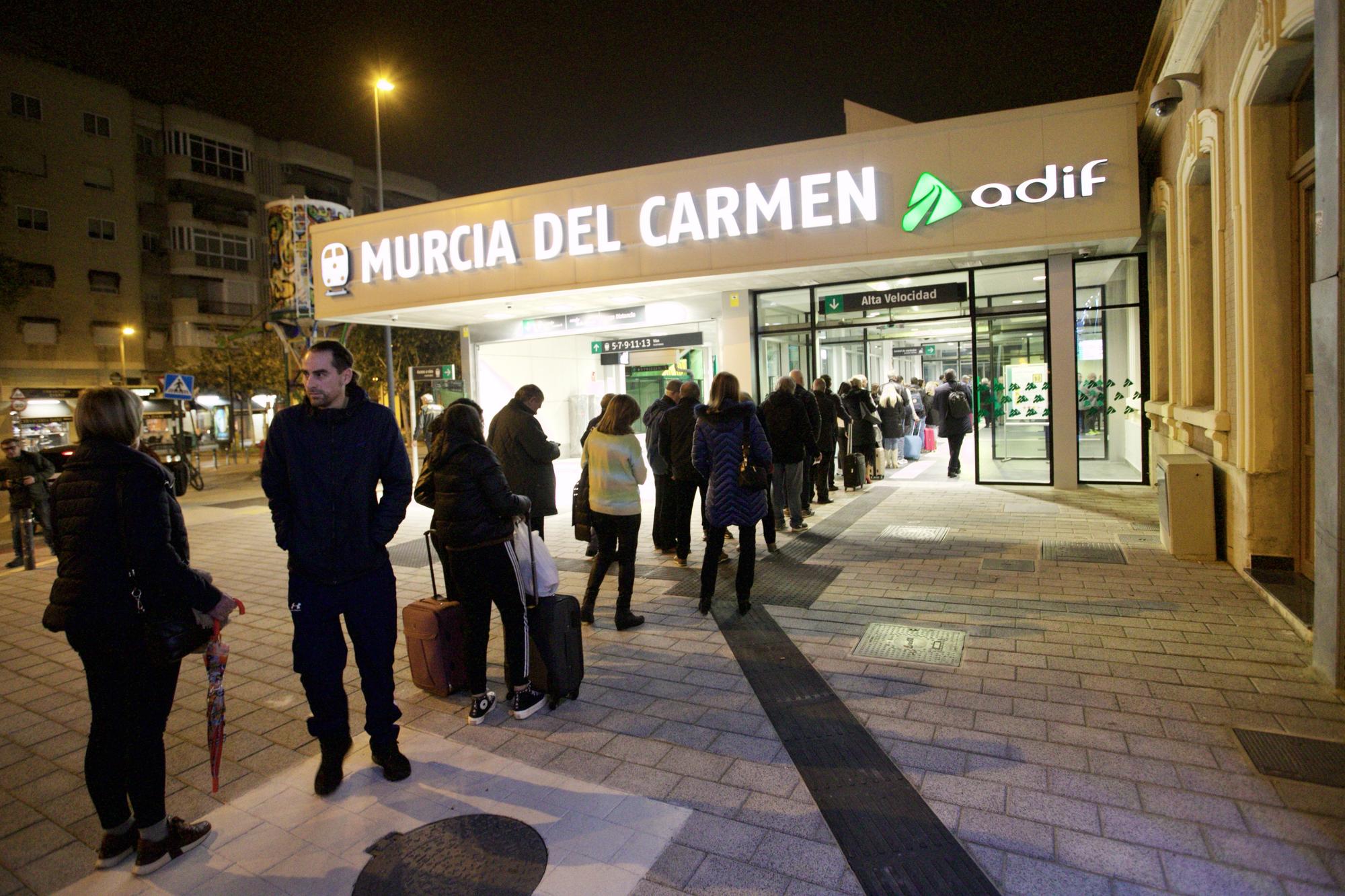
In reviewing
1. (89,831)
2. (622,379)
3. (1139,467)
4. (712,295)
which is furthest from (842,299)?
(89,831)

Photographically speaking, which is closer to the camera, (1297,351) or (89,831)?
(89,831)

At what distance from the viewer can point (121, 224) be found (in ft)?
130

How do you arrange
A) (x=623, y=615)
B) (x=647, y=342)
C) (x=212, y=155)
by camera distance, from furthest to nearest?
(x=212, y=155)
(x=647, y=342)
(x=623, y=615)

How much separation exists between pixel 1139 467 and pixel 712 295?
26.2 ft

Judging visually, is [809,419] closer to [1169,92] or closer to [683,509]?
[683,509]

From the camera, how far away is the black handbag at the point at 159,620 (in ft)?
9.71

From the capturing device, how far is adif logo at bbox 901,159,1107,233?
34.9ft

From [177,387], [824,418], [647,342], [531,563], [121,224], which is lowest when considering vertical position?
[531,563]

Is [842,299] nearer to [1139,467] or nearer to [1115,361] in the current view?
[1115,361]

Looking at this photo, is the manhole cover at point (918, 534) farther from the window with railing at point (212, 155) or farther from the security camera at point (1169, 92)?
the window with railing at point (212, 155)

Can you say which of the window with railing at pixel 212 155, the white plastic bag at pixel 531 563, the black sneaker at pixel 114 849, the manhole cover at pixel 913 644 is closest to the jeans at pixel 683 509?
the manhole cover at pixel 913 644

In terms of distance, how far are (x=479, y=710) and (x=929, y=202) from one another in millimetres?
9941

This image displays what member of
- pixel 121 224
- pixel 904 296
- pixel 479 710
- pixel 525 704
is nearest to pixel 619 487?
pixel 525 704

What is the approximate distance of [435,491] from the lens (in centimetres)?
426
